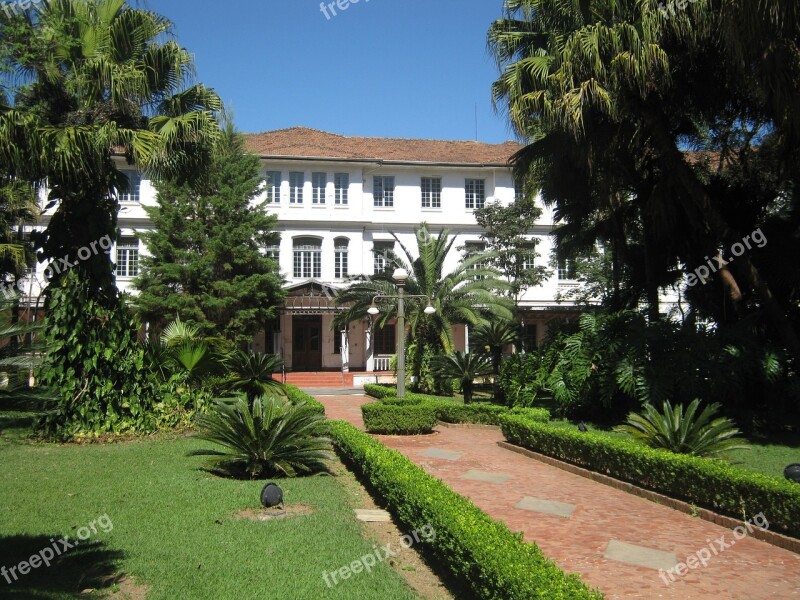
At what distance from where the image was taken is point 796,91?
39.2ft

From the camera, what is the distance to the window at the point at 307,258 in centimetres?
3347

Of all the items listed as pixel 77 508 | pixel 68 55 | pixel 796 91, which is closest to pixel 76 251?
pixel 68 55

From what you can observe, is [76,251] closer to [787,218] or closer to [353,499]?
[353,499]

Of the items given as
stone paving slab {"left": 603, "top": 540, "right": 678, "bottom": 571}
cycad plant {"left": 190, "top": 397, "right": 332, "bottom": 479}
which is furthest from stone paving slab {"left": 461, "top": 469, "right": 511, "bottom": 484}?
stone paving slab {"left": 603, "top": 540, "right": 678, "bottom": 571}

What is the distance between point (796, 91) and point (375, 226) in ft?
77.3

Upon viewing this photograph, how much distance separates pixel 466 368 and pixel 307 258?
1474 centimetres

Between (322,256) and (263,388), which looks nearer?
(263,388)

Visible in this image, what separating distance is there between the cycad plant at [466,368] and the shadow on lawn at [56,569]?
15.1 meters

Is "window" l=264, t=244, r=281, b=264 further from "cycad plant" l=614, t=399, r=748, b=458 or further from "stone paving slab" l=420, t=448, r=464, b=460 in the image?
"cycad plant" l=614, t=399, r=748, b=458

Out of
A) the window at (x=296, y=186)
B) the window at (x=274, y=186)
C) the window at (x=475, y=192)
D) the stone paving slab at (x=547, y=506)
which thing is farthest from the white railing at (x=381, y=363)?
the stone paving slab at (x=547, y=506)

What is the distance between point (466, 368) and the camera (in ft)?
68.8

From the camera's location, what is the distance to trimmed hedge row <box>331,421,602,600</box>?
4785 mm

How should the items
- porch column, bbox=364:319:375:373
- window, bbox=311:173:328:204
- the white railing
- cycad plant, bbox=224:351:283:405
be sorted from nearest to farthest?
cycad plant, bbox=224:351:283:405, porch column, bbox=364:319:375:373, the white railing, window, bbox=311:173:328:204

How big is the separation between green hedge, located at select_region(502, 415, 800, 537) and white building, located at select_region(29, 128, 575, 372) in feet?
68.0
